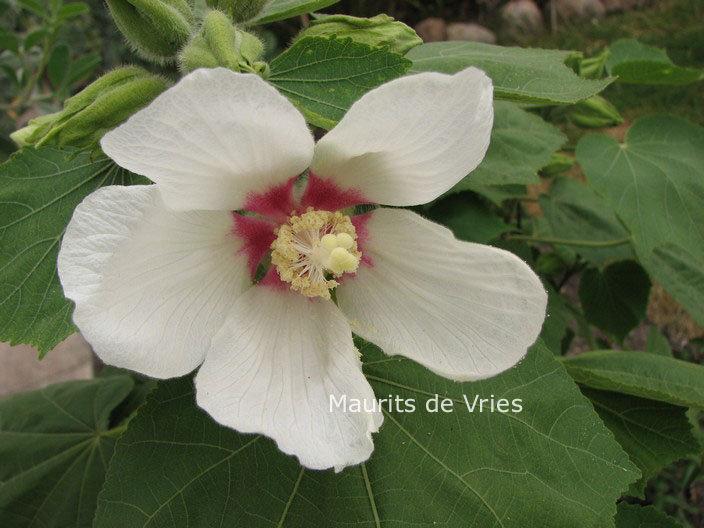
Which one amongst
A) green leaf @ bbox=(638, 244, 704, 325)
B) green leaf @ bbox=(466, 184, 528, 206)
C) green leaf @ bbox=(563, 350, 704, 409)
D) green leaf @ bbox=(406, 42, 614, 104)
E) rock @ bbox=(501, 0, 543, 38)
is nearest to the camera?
green leaf @ bbox=(406, 42, 614, 104)

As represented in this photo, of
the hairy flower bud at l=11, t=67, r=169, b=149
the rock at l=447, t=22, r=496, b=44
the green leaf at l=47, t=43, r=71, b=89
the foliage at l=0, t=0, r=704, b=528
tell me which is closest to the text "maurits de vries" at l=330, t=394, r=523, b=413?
the foliage at l=0, t=0, r=704, b=528

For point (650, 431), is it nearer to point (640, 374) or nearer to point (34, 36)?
point (640, 374)

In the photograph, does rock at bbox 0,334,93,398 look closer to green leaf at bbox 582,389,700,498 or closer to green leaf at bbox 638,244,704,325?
green leaf at bbox 638,244,704,325

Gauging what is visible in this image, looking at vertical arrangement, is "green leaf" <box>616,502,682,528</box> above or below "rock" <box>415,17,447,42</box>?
above

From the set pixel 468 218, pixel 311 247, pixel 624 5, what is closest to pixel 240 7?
pixel 311 247

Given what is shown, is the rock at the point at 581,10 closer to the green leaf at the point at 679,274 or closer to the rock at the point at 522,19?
the rock at the point at 522,19

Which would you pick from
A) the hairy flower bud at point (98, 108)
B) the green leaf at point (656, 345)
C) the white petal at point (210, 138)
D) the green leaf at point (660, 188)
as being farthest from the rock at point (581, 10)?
the white petal at point (210, 138)

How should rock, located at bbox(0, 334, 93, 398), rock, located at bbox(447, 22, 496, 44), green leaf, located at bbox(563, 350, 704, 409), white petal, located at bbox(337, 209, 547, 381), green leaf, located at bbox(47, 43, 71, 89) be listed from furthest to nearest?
rock, located at bbox(447, 22, 496, 44) < rock, located at bbox(0, 334, 93, 398) < green leaf, located at bbox(47, 43, 71, 89) < green leaf, located at bbox(563, 350, 704, 409) < white petal, located at bbox(337, 209, 547, 381)
